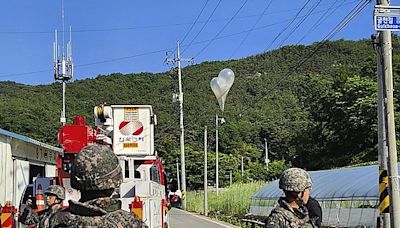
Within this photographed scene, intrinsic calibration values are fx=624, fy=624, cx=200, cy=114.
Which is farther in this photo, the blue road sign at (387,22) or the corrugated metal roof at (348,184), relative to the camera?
the corrugated metal roof at (348,184)

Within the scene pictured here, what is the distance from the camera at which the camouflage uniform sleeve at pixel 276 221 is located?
16.3ft

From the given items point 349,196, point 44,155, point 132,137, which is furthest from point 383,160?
point 44,155

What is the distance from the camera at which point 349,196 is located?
2242 centimetres

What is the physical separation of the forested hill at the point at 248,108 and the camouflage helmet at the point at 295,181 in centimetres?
4431

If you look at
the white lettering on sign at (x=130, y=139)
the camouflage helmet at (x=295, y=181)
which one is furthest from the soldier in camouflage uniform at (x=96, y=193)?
the white lettering on sign at (x=130, y=139)

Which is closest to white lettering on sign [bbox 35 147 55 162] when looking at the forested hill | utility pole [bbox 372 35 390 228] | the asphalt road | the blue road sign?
the asphalt road

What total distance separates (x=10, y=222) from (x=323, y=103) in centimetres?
5761

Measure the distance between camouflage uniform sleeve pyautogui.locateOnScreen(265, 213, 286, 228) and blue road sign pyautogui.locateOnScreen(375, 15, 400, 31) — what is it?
299 inches

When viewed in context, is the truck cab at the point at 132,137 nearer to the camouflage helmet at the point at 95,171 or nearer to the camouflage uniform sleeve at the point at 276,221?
the camouflage uniform sleeve at the point at 276,221

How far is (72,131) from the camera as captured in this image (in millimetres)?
11234

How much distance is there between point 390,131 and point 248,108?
201 ft

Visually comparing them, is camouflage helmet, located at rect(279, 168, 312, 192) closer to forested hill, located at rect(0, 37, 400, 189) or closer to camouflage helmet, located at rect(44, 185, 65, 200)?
camouflage helmet, located at rect(44, 185, 65, 200)

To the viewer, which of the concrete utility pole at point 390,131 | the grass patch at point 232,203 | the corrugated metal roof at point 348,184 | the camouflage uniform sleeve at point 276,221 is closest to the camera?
the camouflage uniform sleeve at point 276,221

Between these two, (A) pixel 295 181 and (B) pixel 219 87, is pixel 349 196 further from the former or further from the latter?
(A) pixel 295 181
